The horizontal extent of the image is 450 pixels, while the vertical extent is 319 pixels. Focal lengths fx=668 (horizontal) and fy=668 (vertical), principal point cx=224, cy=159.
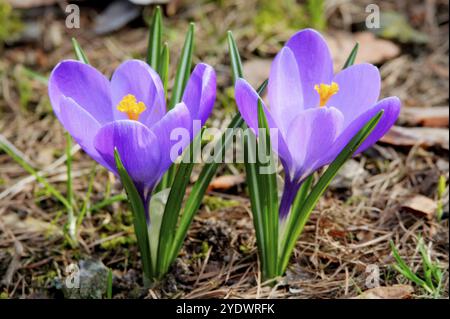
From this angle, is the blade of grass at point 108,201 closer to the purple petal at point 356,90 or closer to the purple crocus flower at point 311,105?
the purple crocus flower at point 311,105

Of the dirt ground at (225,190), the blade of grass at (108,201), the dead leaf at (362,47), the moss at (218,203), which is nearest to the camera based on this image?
the dirt ground at (225,190)

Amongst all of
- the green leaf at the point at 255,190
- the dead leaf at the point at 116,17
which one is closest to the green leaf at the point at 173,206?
the green leaf at the point at 255,190

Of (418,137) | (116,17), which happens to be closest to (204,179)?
(418,137)

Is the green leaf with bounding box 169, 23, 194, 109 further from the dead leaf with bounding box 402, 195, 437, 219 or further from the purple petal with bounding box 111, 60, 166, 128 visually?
the dead leaf with bounding box 402, 195, 437, 219

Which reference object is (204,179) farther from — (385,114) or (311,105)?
(385,114)

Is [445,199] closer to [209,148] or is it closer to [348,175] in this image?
[348,175]
